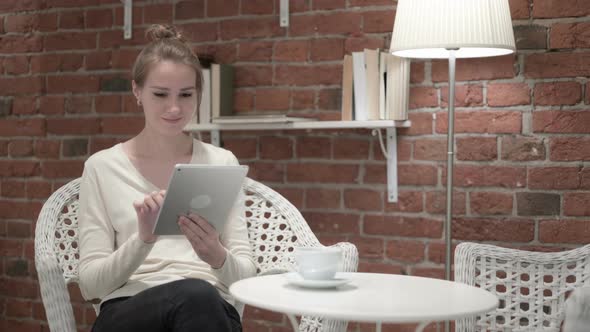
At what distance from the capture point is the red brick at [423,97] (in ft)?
8.09

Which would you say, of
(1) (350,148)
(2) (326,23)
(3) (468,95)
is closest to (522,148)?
(3) (468,95)

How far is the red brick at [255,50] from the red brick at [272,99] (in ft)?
0.39

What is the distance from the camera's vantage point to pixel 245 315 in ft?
9.12

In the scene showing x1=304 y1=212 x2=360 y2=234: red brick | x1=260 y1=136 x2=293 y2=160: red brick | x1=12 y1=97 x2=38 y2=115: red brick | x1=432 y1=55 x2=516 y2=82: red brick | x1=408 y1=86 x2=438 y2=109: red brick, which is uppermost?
x1=432 y1=55 x2=516 y2=82: red brick

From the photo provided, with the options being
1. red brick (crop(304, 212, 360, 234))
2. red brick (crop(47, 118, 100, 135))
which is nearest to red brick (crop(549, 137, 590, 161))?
red brick (crop(304, 212, 360, 234))

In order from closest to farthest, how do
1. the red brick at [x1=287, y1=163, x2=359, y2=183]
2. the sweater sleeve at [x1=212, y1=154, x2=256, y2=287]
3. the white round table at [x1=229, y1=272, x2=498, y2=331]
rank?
the white round table at [x1=229, y1=272, x2=498, y2=331] < the sweater sleeve at [x1=212, y1=154, x2=256, y2=287] < the red brick at [x1=287, y1=163, x2=359, y2=183]

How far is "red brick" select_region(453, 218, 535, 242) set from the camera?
236cm

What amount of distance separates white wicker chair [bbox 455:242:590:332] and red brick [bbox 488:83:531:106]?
506 mm

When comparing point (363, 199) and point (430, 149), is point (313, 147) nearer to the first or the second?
point (363, 199)

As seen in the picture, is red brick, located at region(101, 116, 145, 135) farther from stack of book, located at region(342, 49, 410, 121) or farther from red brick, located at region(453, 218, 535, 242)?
red brick, located at region(453, 218, 535, 242)

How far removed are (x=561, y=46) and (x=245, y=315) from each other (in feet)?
4.68

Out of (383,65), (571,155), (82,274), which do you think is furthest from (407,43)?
(82,274)

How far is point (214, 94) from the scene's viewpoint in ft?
8.75

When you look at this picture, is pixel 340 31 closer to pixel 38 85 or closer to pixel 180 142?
pixel 180 142
